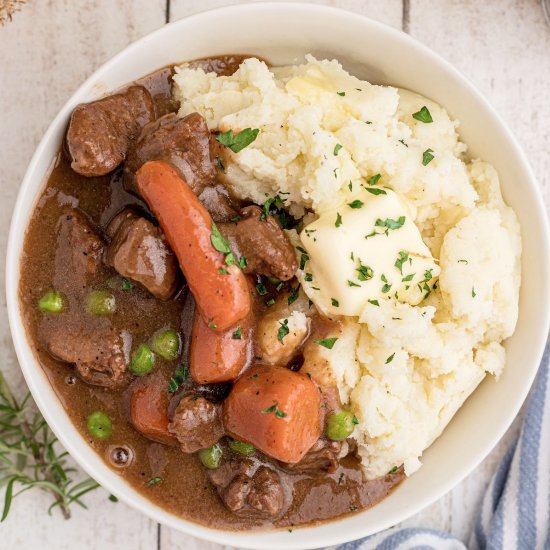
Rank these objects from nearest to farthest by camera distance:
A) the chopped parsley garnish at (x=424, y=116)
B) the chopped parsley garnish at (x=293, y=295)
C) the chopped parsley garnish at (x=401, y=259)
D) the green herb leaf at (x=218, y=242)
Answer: the green herb leaf at (x=218, y=242) → the chopped parsley garnish at (x=401, y=259) → the chopped parsley garnish at (x=293, y=295) → the chopped parsley garnish at (x=424, y=116)

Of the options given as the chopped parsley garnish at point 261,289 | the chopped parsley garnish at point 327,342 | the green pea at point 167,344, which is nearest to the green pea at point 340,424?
the chopped parsley garnish at point 327,342

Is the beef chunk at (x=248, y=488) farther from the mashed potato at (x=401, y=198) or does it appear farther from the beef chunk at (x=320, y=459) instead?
the mashed potato at (x=401, y=198)

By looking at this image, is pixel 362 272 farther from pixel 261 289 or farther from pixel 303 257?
pixel 261 289

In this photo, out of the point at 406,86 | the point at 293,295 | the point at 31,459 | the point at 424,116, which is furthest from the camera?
the point at 31,459

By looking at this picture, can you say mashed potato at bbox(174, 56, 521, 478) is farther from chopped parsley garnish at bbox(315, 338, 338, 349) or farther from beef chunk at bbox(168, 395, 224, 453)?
beef chunk at bbox(168, 395, 224, 453)

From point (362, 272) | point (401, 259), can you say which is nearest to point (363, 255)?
point (362, 272)

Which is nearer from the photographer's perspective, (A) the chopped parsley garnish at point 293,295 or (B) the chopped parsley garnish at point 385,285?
(B) the chopped parsley garnish at point 385,285

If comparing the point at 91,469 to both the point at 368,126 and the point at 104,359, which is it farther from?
the point at 368,126
